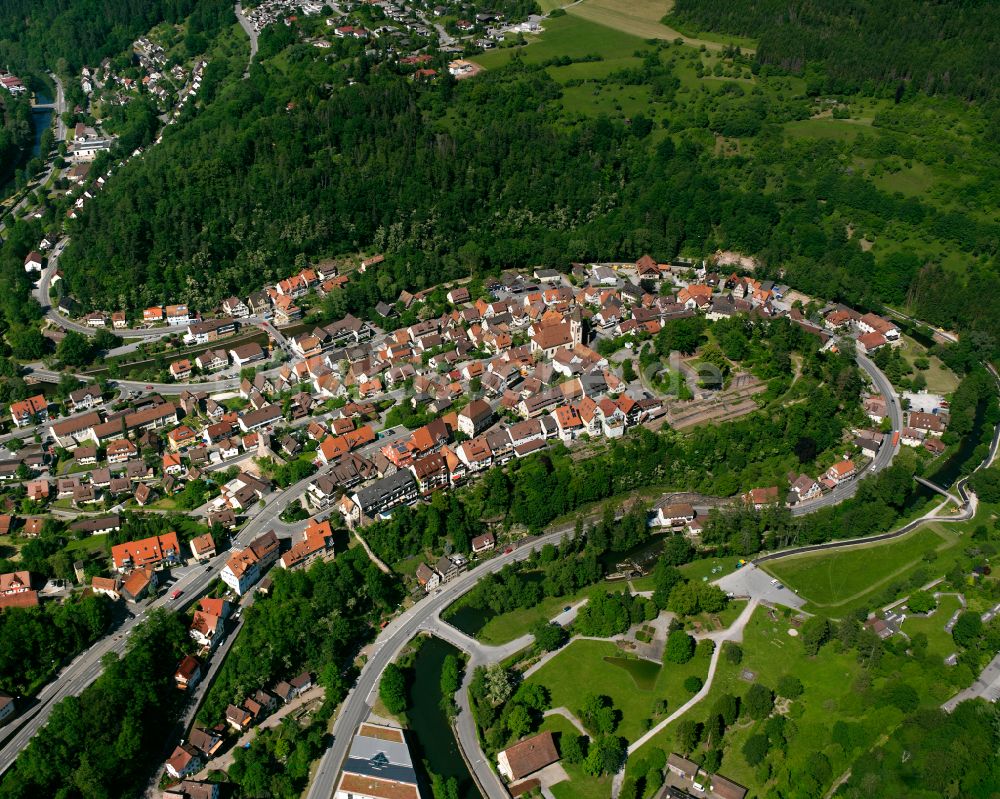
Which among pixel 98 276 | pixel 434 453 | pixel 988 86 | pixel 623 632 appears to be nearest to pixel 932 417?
pixel 623 632

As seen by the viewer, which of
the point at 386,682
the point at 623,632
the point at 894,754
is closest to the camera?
the point at 894,754

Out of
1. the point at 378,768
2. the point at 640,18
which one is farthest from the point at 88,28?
the point at 378,768

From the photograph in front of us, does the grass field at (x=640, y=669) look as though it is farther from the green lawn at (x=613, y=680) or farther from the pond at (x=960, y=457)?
the pond at (x=960, y=457)

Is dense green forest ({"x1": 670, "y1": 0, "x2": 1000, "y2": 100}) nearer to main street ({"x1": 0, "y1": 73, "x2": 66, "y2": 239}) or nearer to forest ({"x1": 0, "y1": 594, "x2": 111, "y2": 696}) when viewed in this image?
main street ({"x1": 0, "y1": 73, "x2": 66, "y2": 239})

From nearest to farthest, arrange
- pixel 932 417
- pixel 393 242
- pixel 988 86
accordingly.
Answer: pixel 932 417, pixel 393 242, pixel 988 86

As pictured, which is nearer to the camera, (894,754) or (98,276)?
(894,754)

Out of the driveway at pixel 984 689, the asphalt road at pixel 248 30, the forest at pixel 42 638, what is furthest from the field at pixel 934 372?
the asphalt road at pixel 248 30

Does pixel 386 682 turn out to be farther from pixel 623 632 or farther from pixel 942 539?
pixel 942 539

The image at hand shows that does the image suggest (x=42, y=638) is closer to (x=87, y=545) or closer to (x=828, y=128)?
(x=87, y=545)
